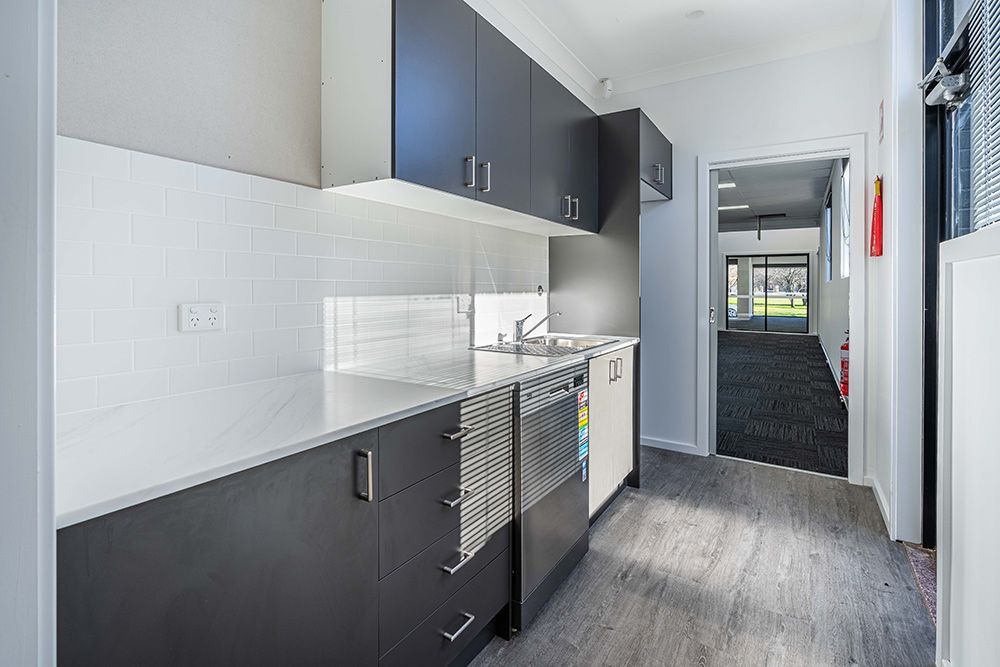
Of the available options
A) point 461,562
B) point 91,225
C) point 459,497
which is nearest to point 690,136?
point 459,497

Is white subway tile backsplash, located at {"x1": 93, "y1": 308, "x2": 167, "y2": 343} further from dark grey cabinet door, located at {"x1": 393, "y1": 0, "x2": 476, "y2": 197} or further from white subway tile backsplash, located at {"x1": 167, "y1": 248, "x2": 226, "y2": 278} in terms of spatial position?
dark grey cabinet door, located at {"x1": 393, "y1": 0, "x2": 476, "y2": 197}

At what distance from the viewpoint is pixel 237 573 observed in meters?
1.00

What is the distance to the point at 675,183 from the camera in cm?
381

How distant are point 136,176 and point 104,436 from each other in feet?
2.35

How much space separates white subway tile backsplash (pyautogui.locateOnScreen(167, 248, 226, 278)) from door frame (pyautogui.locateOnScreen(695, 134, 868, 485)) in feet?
10.0

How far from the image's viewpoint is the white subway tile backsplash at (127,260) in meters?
1.37

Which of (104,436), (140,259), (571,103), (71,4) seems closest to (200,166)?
(140,259)

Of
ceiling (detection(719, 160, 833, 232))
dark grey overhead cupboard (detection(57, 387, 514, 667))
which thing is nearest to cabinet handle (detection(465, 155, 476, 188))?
dark grey overhead cupboard (detection(57, 387, 514, 667))

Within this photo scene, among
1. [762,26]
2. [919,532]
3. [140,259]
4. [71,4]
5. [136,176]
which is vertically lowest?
[919,532]

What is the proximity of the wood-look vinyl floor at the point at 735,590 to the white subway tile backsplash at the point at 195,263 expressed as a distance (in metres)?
1.47

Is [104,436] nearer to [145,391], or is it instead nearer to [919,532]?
[145,391]

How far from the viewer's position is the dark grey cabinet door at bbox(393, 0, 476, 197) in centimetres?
175

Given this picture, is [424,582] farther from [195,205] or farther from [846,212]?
[846,212]

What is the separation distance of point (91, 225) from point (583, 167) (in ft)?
7.71
